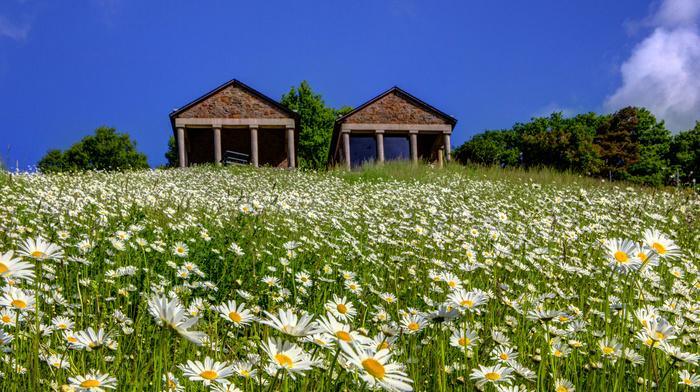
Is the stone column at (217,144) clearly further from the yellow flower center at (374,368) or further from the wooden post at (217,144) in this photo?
the yellow flower center at (374,368)

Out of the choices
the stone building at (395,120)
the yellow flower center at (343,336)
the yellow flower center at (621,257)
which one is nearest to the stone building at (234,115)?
the stone building at (395,120)

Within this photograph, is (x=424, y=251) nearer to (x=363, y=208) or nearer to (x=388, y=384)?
(x=363, y=208)

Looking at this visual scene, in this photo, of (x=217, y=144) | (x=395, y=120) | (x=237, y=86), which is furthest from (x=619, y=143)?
(x=217, y=144)

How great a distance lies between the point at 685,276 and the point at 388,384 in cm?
464

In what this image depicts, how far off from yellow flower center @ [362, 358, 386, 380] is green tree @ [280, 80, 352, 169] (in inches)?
1618

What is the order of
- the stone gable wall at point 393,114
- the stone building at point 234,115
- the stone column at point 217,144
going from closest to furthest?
the stone column at point 217,144 < the stone building at point 234,115 < the stone gable wall at point 393,114

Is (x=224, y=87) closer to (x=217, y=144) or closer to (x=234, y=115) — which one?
(x=234, y=115)

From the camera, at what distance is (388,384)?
2.87 feet

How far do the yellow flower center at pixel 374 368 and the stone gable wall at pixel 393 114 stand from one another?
2784 cm

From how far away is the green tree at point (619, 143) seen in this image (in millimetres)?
40094

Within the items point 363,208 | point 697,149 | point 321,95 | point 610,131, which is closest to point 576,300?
point 363,208

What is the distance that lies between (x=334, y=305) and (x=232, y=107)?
27.9m

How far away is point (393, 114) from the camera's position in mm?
28531

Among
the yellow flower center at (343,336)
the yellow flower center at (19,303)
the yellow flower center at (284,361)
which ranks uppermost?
the yellow flower center at (343,336)
